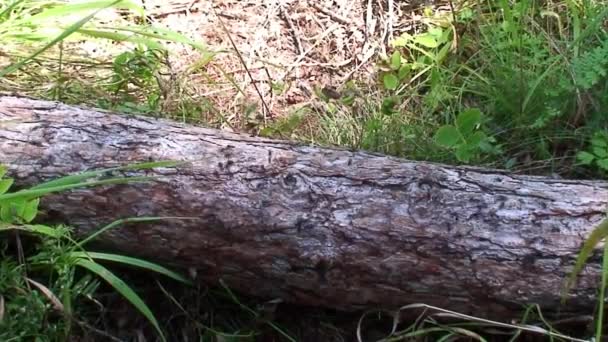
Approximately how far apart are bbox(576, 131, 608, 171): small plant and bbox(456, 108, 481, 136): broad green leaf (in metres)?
0.27

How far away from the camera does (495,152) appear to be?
2092mm

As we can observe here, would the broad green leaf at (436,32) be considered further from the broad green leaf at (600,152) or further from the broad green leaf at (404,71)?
the broad green leaf at (600,152)

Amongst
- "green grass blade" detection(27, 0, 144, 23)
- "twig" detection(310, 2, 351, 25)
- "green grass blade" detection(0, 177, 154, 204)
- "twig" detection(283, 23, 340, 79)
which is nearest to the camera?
"green grass blade" detection(0, 177, 154, 204)

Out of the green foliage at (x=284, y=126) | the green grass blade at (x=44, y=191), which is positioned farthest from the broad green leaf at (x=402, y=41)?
the green grass blade at (x=44, y=191)

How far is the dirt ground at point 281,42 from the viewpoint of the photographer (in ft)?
8.29

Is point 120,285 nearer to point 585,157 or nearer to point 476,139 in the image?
point 476,139

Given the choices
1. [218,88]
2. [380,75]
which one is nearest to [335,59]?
[380,75]

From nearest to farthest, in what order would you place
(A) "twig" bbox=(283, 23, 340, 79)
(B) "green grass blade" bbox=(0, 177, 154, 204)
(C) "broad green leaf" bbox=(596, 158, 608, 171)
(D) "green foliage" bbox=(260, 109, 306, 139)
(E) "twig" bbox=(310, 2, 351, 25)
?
(B) "green grass blade" bbox=(0, 177, 154, 204)
(C) "broad green leaf" bbox=(596, 158, 608, 171)
(D) "green foliage" bbox=(260, 109, 306, 139)
(A) "twig" bbox=(283, 23, 340, 79)
(E) "twig" bbox=(310, 2, 351, 25)

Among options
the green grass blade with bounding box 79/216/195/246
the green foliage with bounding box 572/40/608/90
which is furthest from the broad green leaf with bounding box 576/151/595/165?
the green grass blade with bounding box 79/216/195/246

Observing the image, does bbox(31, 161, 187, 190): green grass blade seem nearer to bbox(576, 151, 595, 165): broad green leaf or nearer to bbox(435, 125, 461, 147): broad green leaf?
bbox(435, 125, 461, 147): broad green leaf

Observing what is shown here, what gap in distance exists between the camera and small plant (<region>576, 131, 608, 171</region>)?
77.3 inches

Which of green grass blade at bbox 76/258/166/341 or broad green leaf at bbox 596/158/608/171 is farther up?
broad green leaf at bbox 596/158/608/171

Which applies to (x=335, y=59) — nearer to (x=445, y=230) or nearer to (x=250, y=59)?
(x=250, y=59)

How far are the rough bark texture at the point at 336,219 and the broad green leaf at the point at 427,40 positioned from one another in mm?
861
